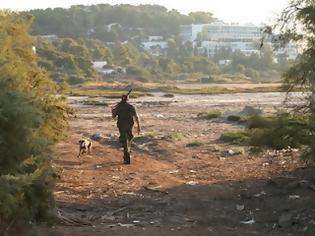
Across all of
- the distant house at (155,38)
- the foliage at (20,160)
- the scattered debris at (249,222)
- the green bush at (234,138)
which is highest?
the foliage at (20,160)

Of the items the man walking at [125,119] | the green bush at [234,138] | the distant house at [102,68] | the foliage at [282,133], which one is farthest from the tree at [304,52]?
the distant house at [102,68]

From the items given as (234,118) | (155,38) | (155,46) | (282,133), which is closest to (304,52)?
(282,133)

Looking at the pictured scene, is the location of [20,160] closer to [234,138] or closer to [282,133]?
[282,133]

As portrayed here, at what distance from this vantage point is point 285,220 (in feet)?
34.9

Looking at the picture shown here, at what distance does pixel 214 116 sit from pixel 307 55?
26.2 meters

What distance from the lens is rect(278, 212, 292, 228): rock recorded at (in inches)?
413

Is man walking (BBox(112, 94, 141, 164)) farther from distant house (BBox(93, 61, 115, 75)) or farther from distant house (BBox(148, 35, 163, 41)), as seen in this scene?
distant house (BBox(148, 35, 163, 41))

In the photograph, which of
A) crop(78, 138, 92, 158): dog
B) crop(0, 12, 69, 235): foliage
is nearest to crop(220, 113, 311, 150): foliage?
crop(78, 138, 92, 158): dog

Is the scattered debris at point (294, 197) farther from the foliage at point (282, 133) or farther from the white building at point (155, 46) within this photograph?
the white building at point (155, 46)

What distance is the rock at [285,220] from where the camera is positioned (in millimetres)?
A: 10484

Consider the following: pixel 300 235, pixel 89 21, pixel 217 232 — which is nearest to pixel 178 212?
pixel 217 232

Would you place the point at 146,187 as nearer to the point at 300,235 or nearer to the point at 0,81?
the point at 300,235

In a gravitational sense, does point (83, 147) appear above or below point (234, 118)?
above

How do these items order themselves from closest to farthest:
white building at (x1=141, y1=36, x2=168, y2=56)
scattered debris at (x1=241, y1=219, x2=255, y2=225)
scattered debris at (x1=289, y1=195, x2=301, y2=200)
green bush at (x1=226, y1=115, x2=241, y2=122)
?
scattered debris at (x1=241, y1=219, x2=255, y2=225)
scattered debris at (x1=289, y1=195, x2=301, y2=200)
green bush at (x1=226, y1=115, x2=241, y2=122)
white building at (x1=141, y1=36, x2=168, y2=56)
